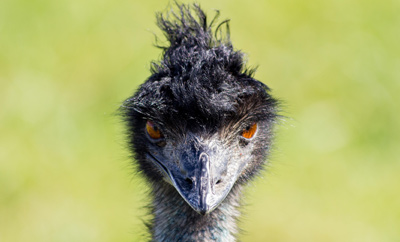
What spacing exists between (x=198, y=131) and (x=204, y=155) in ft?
0.45

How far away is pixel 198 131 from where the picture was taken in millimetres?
2701

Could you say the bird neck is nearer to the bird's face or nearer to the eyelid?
the bird's face

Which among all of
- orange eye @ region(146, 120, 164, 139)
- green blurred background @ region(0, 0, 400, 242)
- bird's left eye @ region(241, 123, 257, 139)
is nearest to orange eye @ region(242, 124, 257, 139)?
bird's left eye @ region(241, 123, 257, 139)

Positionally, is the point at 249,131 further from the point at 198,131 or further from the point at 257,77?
the point at 257,77

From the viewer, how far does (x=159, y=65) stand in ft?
9.55

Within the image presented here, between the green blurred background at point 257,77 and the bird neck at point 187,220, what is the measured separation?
1640 mm

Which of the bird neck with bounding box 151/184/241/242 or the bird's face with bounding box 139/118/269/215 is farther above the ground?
the bird's face with bounding box 139/118/269/215

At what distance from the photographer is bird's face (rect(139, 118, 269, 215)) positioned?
2492 mm

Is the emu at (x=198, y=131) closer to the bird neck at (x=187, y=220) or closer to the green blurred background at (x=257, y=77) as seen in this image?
the bird neck at (x=187, y=220)

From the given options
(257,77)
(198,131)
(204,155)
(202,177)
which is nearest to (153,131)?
(198,131)

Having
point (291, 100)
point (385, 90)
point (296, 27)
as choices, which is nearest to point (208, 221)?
point (291, 100)

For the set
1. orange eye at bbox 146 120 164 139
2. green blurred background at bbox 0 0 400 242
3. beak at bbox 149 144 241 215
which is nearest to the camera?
beak at bbox 149 144 241 215

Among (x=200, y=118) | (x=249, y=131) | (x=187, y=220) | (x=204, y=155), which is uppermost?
(x=249, y=131)

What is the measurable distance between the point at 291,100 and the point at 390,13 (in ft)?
5.15
